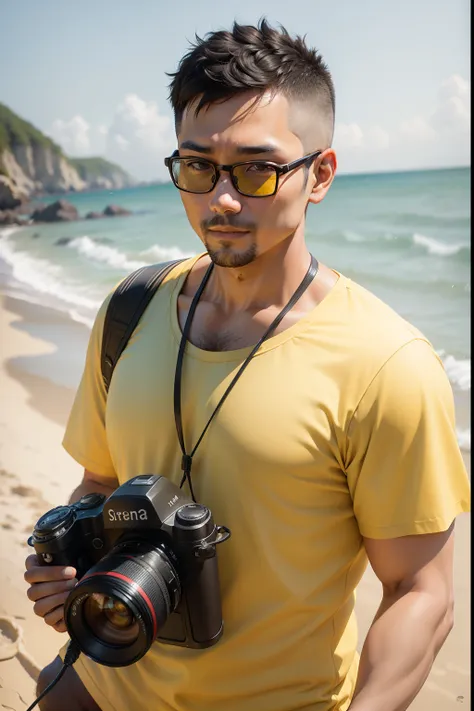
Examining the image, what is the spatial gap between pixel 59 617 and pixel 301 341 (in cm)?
83

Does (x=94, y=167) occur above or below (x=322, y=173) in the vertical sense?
below

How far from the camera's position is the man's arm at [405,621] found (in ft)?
4.69

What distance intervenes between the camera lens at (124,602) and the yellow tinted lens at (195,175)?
784 mm

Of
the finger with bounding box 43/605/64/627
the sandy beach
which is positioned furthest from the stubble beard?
the sandy beach

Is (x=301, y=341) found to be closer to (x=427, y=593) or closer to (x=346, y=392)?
(x=346, y=392)

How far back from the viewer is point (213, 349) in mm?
1736

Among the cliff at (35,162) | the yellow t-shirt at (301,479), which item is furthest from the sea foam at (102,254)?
the yellow t-shirt at (301,479)

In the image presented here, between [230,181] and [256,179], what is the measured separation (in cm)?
6

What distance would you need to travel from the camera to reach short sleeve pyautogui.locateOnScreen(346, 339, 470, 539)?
56.0 inches

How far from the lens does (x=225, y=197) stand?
1.61m

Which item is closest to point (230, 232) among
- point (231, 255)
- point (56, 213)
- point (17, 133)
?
point (231, 255)

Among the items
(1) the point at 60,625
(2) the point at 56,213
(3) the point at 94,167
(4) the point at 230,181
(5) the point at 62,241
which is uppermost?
(4) the point at 230,181

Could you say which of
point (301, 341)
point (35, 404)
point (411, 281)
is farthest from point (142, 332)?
point (411, 281)

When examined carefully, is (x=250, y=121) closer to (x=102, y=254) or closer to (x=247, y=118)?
(x=247, y=118)
